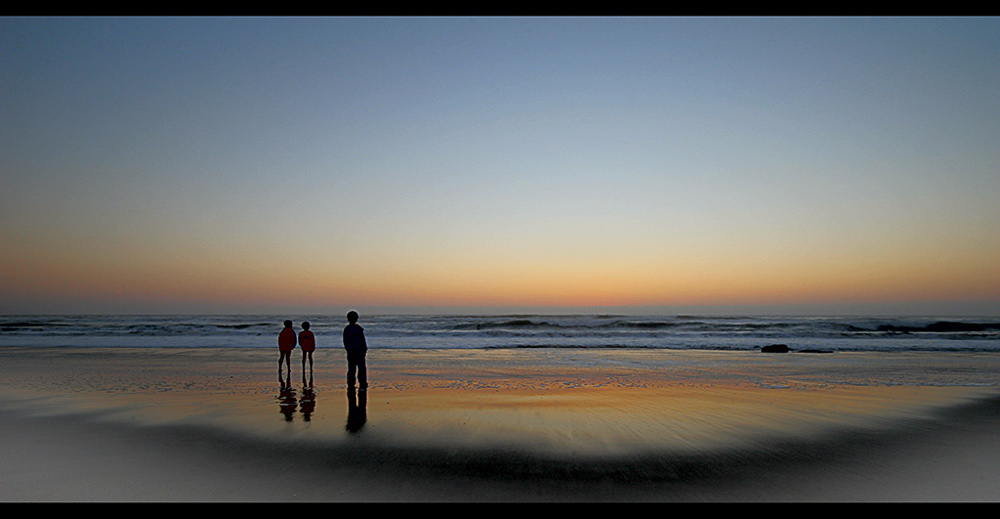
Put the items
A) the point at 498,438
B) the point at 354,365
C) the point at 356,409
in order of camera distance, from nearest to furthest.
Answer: the point at 498,438
the point at 356,409
the point at 354,365

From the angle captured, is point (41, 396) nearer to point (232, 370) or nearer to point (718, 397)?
point (232, 370)

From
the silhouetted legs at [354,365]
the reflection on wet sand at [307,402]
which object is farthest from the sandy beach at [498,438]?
the silhouetted legs at [354,365]

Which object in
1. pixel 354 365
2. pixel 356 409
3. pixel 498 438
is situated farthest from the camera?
pixel 354 365

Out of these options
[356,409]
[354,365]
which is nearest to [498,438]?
[356,409]

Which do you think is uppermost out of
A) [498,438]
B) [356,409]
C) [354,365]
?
[354,365]

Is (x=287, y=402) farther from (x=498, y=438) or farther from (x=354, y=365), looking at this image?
(x=498, y=438)

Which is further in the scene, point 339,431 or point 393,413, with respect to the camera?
point 393,413

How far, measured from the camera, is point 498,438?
7559mm

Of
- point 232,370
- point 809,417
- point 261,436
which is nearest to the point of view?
point 261,436

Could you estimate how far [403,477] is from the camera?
5.75m
